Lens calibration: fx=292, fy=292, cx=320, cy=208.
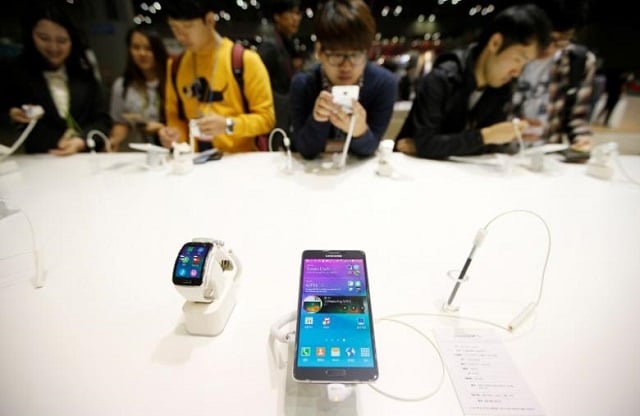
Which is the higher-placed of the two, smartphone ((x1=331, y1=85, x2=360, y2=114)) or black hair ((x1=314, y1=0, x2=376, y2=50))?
black hair ((x1=314, y1=0, x2=376, y2=50))

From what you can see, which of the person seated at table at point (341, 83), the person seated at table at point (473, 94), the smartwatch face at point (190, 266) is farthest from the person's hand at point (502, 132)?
the smartwatch face at point (190, 266)

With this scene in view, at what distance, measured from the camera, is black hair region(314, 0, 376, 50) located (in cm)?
94

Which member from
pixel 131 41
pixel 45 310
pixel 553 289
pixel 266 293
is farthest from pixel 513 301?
pixel 131 41

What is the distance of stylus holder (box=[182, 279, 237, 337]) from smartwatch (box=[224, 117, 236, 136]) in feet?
2.85

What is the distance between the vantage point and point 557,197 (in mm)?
866

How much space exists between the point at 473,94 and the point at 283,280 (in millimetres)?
1116

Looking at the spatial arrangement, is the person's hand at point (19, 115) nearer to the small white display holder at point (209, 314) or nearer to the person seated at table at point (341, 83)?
the person seated at table at point (341, 83)

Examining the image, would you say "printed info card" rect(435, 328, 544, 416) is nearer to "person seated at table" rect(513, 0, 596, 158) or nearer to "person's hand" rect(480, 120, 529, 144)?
"person's hand" rect(480, 120, 529, 144)

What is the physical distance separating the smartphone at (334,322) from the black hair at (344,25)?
0.77m

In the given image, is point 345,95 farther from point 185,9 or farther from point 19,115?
point 19,115

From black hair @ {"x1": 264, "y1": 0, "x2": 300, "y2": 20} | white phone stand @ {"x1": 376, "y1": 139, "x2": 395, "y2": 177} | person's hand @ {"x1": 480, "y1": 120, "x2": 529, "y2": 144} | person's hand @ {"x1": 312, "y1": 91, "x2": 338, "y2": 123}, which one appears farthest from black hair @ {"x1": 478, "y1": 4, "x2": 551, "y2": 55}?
black hair @ {"x1": 264, "y1": 0, "x2": 300, "y2": 20}

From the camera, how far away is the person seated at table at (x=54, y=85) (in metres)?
1.22

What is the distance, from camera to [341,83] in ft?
3.56

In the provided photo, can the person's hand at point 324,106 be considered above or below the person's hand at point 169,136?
above
